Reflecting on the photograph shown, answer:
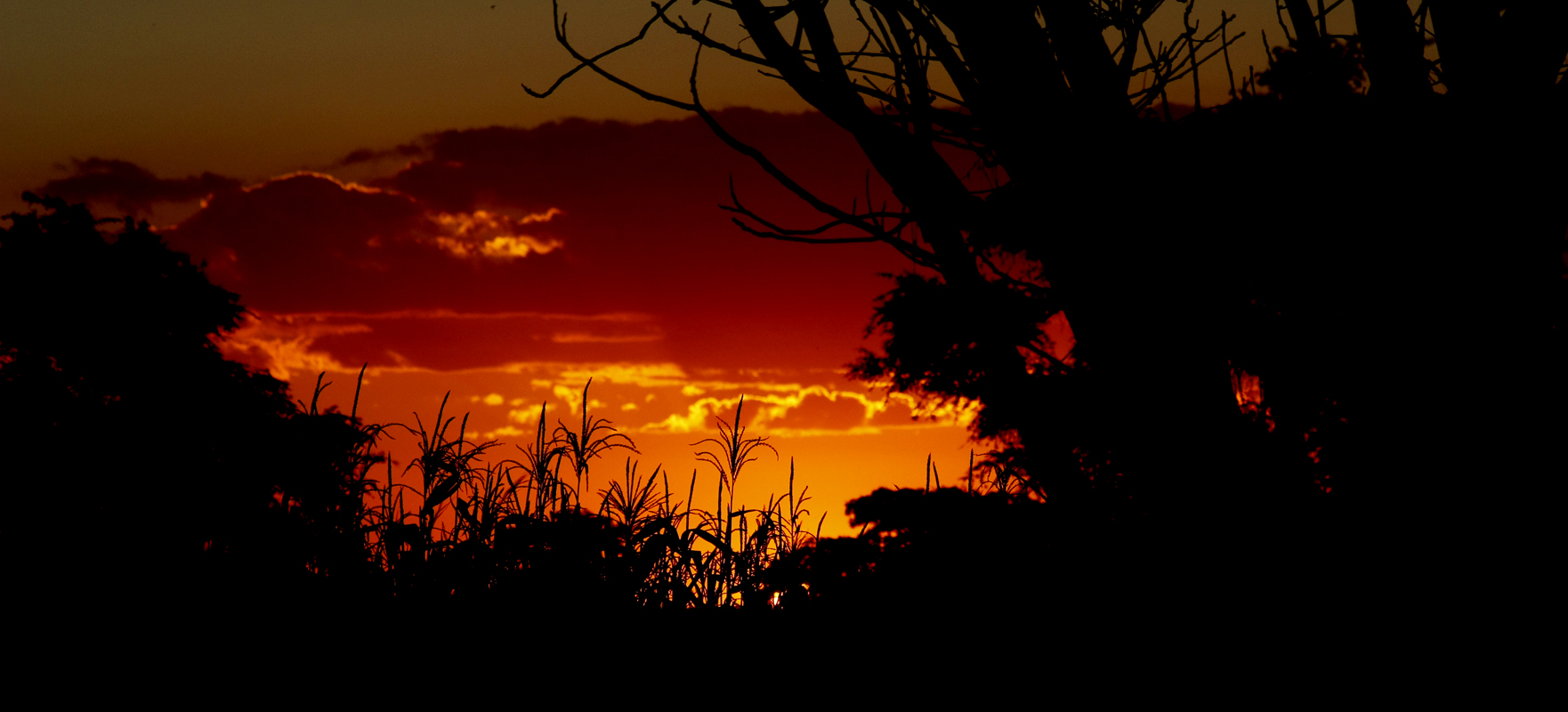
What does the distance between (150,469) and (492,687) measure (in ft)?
5.00

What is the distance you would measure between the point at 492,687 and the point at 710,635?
0.63m

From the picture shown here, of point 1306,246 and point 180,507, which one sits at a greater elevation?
point 1306,246

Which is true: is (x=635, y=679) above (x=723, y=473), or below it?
below

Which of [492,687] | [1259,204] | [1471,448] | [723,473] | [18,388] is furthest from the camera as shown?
[18,388]

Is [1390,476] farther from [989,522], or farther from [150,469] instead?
[150,469]

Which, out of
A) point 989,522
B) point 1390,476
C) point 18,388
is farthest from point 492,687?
point 18,388

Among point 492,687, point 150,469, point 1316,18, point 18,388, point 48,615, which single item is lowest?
point 492,687

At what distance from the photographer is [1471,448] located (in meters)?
2.81

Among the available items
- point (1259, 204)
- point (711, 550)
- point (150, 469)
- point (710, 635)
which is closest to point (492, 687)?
point (710, 635)

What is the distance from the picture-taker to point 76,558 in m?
2.83

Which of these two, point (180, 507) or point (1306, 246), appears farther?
point (1306, 246)

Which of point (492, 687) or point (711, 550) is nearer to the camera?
point (492, 687)

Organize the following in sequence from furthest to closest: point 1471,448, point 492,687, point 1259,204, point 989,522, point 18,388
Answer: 1. point 18,388
2. point 1259,204
3. point 989,522
4. point 1471,448
5. point 492,687

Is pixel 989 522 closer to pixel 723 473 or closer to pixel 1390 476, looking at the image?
pixel 723 473
